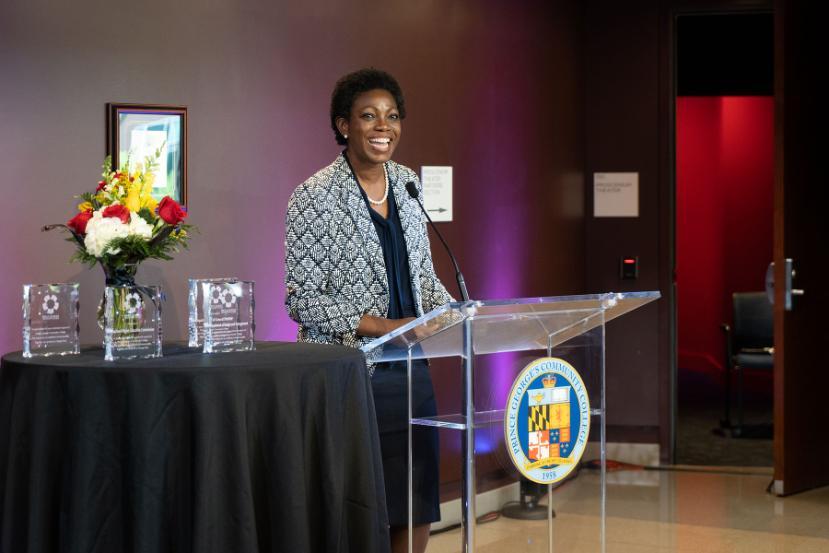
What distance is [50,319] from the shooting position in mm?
2750

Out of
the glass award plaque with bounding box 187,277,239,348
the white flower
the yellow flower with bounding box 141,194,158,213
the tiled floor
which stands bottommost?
the tiled floor

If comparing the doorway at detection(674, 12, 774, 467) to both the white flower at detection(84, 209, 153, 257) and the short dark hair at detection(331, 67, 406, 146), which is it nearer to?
the short dark hair at detection(331, 67, 406, 146)

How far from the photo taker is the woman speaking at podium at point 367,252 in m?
3.06

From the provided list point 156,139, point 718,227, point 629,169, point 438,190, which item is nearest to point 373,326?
point 156,139

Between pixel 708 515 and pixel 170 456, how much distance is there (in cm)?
382

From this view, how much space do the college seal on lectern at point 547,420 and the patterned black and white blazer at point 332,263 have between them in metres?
0.68

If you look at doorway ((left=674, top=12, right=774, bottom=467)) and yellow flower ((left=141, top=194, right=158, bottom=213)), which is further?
doorway ((left=674, top=12, right=774, bottom=467))

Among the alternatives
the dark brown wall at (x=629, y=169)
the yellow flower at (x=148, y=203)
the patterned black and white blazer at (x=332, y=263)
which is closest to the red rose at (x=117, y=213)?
the yellow flower at (x=148, y=203)

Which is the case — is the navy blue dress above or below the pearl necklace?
below

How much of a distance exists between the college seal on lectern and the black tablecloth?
45cm

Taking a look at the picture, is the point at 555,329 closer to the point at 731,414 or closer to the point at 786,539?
the point at 786,539

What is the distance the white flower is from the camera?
274 centimetres

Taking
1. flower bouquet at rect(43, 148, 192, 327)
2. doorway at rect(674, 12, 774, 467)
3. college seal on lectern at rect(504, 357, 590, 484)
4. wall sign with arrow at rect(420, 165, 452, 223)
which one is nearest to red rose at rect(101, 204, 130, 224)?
flower bouquet at rect(43, 148, 192, 327)

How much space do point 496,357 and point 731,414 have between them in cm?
642
